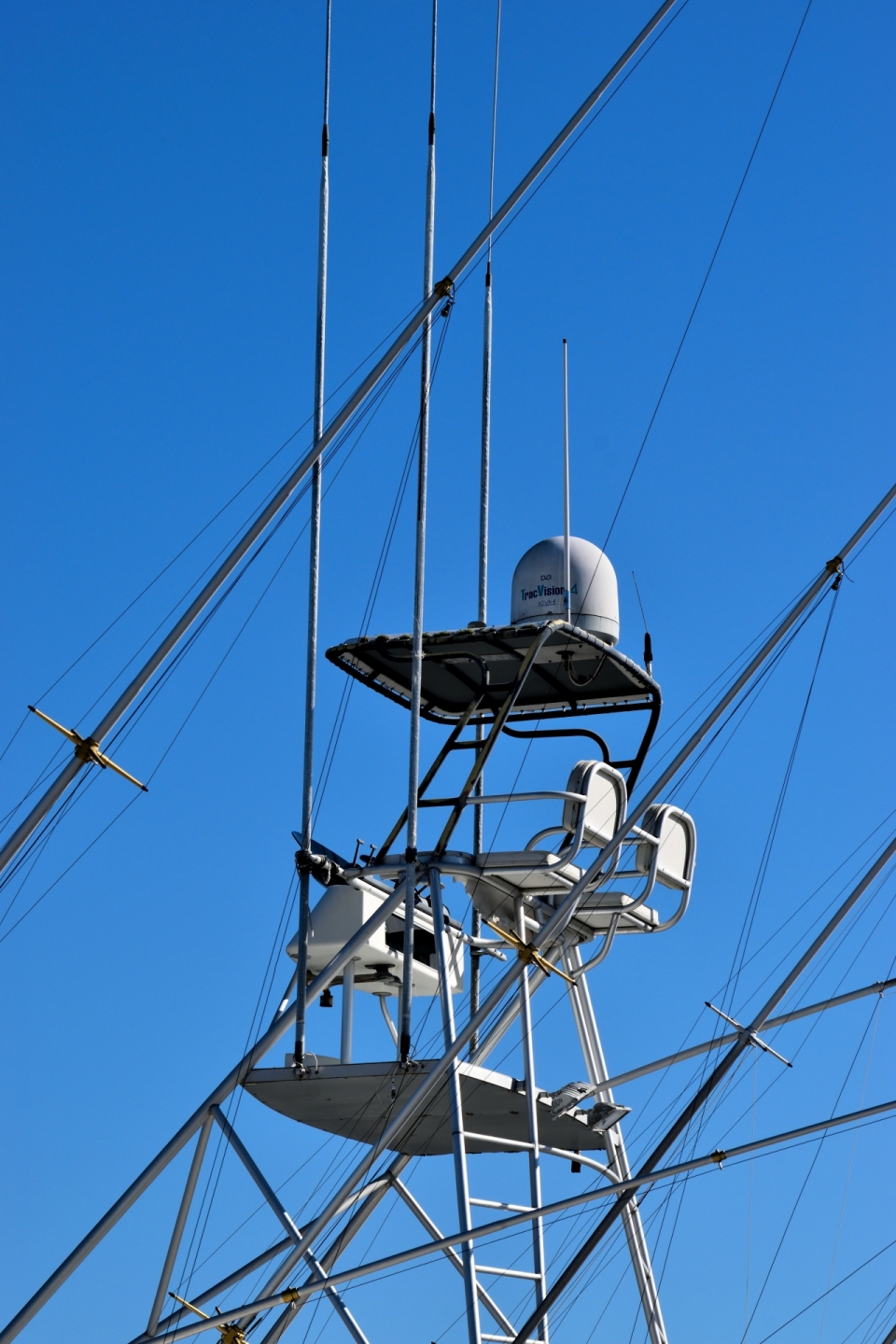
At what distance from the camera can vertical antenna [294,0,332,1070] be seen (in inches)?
959

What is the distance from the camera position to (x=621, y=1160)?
27.9m

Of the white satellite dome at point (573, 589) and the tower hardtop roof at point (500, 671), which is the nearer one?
the tower hardtop roof at point (500, 671)

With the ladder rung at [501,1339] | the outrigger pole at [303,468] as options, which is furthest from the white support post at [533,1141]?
the outrigger pole at [303,468]

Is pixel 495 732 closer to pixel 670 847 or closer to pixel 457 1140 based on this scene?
pixel 670 847

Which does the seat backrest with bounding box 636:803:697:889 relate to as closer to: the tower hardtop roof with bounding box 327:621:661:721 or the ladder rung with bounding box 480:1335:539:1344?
the tower hardtop roof with bounding box 327:621:661:721

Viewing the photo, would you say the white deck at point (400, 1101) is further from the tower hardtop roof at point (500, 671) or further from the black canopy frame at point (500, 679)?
the tower hardtop roof at point (500, 671)

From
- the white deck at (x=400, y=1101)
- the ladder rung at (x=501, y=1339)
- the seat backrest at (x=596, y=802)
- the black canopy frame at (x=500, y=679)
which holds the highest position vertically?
the black canopy frame at (x=500, y=679)

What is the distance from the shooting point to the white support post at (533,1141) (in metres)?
23.4

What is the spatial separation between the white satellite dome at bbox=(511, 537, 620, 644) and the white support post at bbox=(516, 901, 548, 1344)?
4319 millimetres

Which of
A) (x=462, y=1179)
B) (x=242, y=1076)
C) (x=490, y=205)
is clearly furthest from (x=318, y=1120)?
(x=490, y=205)

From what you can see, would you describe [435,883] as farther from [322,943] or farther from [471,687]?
[471,687]

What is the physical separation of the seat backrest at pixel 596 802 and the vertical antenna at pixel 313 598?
2.83 m

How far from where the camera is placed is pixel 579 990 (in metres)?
28.1

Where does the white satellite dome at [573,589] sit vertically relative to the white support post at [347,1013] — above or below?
above
